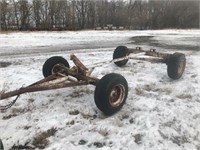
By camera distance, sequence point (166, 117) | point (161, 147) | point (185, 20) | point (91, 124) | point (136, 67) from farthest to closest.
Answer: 1. point (185, 20)
2. point (136, 67)
3. point (166, 117)
4. point (91, 124)
5. point (161, 147)

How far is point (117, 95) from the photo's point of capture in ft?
17.2

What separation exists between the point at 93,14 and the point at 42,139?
47.3m

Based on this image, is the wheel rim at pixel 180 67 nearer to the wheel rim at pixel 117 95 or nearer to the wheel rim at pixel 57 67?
the wheel rim at pixel 117 95

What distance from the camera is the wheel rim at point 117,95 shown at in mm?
5074

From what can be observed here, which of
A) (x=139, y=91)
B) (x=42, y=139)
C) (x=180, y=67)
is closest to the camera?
(x=42, y=139)

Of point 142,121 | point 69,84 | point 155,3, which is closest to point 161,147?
point 142,121

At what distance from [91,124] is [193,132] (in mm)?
1895

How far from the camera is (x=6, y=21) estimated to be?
40281 millimetres

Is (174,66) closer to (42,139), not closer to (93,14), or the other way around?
(42,139)

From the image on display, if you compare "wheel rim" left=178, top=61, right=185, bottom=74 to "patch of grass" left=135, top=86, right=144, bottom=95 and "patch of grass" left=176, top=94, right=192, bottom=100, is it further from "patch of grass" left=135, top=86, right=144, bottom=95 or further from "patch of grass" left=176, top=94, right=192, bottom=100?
"patch of grass" left=135, top=86, right=144, bottom=95

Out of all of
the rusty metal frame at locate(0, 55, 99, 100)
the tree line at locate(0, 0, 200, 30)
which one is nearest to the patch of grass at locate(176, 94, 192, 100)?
the rusty metal frame at locate(0, 55, 99, 100)

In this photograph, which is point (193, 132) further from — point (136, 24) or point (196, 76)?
point (136, 24)

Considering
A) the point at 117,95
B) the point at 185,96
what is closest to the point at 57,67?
the point at 117,95

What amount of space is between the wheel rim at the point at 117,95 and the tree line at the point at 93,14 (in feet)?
118
